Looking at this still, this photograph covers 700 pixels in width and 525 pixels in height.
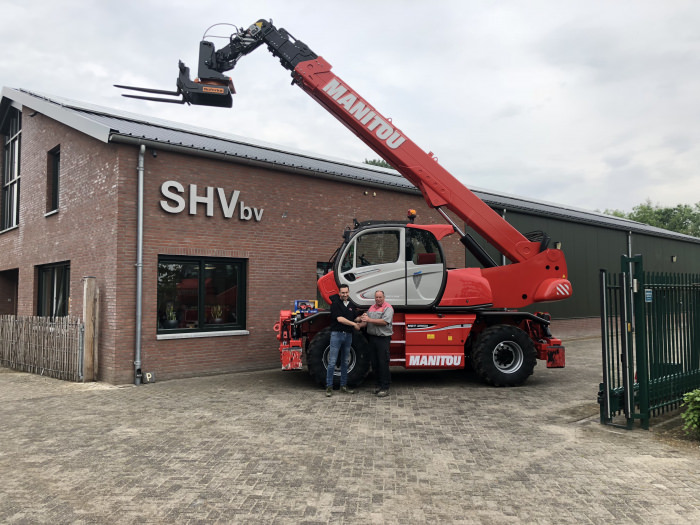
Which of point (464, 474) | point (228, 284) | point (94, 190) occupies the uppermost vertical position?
point (94, 190)

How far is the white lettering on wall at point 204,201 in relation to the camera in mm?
9945

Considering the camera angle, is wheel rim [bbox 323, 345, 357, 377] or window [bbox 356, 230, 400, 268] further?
window [bbox 356, 230, 400, 268]

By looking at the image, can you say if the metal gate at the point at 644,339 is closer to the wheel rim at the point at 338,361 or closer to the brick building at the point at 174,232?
the wheel rim at the point at 338,361

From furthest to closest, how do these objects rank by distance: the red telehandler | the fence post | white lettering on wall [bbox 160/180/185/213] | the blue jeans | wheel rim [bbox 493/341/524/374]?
white lettering on wall [bbox 160/180/185/213]
the fence post
wheel rim [bbox 493/341/524/374]
the red telehandler
the blue jeans

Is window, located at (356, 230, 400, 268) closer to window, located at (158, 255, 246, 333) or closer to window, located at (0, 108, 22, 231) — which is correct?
window, located at (158, 255, 246, 333)

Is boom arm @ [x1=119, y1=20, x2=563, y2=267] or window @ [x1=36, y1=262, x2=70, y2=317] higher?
boom arm @ [x1=119, y1=20, x2=563, y2=267]

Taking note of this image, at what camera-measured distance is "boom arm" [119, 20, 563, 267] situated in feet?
28.9

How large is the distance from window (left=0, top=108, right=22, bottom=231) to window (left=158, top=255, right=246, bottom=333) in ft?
25.0

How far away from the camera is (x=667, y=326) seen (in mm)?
6688

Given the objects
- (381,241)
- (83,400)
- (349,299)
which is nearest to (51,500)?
(83,400)

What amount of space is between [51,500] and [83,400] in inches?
165

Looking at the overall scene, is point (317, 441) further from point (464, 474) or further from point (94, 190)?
point (94, 190)

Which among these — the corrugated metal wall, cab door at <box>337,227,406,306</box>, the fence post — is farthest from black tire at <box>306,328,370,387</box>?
the corrugated metal wall

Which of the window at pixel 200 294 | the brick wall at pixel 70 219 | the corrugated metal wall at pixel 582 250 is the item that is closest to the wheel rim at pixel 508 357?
A: the window at pixel 200 294
